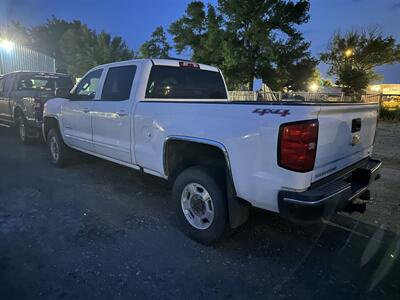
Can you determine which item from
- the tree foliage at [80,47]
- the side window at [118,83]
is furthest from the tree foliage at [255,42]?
the side window at [118,83]

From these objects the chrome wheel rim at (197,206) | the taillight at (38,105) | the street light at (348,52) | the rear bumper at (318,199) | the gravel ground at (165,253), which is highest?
the street light at (348,52)

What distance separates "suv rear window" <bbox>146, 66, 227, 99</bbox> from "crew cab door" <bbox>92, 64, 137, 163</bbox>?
1.01ft

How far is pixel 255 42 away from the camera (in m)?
25.4

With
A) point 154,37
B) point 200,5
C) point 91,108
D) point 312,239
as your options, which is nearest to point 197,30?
point 200,5

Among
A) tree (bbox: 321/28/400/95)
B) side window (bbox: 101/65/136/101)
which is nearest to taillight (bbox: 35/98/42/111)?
side window (bbox: 101/65/136/101)

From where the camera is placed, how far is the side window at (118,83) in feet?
14.4

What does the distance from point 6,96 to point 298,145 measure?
9175mm

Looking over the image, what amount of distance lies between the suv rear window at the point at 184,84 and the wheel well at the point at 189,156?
3.17ft

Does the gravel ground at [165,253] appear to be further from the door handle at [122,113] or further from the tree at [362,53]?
the tree at [362,53]

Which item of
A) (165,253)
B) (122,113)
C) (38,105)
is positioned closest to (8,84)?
(38,105)

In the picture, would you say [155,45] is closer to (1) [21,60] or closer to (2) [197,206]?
(1) [21,60]

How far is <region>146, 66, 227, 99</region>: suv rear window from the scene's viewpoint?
4.31 m

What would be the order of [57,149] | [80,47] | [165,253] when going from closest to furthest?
[165,253]
[57,149]
[80,47]

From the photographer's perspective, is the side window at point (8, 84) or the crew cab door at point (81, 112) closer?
the crew cab door at point (81, 112)
